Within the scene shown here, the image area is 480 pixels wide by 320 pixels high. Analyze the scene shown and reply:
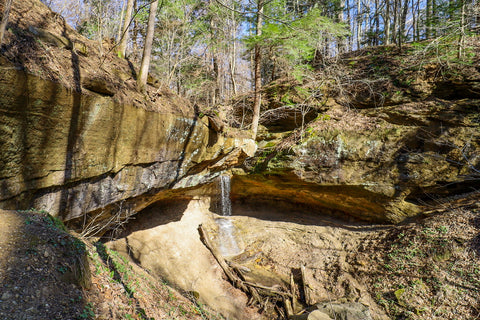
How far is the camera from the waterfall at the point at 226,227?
9727mm

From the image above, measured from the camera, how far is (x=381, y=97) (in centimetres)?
1016

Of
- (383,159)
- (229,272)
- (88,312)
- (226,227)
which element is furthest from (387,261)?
(88,312)

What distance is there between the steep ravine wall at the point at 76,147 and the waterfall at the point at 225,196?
16.2 feet

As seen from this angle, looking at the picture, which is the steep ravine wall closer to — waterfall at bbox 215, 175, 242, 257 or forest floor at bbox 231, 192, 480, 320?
waterfall at bbox 215, 175, 242, 257

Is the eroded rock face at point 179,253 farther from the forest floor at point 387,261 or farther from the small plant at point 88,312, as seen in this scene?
the small plant at point 88,312

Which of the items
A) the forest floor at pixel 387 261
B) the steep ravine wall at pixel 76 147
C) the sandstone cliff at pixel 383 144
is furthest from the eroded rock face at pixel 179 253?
the sandstone cliff at pixel 383 144

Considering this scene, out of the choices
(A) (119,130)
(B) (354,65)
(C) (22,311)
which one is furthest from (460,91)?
(C) (22,311)

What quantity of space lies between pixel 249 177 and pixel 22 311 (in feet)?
30.0

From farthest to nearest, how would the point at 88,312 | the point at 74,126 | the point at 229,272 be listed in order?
the point at 229,272
the point at 74,126
the point at 88,312

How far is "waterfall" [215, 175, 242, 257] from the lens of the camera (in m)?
9.73

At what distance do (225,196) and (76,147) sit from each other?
8.67 meters

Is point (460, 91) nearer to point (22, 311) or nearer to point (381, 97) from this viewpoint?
point (381, 97)

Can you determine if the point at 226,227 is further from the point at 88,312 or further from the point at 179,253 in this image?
the point at 88,312

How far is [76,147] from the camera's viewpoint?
4.22 m
